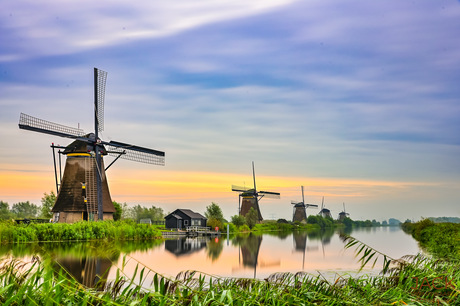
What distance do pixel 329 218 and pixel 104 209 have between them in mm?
61784

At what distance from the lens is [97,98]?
32.0m

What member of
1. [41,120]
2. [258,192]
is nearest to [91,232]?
[41,120]

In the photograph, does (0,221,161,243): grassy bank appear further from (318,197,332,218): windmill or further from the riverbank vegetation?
(318,197,332,218): windmill

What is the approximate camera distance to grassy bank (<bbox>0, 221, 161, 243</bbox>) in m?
25.6

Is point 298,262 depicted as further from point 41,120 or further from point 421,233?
point 41,120

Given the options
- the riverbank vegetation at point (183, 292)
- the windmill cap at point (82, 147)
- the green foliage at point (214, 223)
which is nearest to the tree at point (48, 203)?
the windmill cap at point (82, 147)

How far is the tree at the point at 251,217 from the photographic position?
5488 cm

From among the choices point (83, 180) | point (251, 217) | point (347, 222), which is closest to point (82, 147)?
point (83, 180)

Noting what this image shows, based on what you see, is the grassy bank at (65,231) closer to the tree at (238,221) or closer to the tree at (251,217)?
the tree at (238,221)

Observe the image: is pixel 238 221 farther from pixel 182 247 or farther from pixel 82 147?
pixel 82 147

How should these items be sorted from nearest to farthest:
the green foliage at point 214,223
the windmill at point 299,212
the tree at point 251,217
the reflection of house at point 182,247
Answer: the reflection of house at point 182,247 < the green foliage at point 214,223 < the tree at point 251,217 < the windmill at point 299,212

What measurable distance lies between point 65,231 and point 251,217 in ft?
98.8

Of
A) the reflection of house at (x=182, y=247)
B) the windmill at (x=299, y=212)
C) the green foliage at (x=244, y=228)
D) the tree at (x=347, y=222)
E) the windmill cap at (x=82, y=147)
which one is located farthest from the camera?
the tree at (x=347, y=222)

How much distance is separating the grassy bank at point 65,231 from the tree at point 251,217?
24072mm
